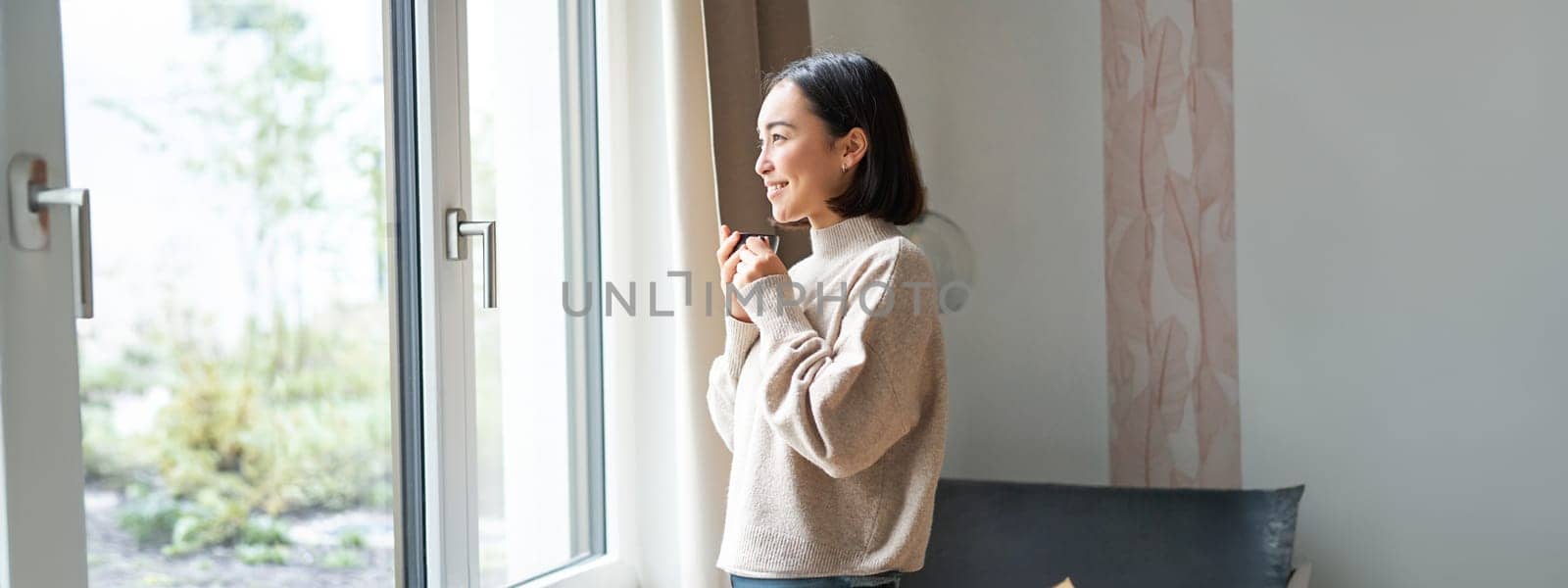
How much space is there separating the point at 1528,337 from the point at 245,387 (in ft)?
6.34

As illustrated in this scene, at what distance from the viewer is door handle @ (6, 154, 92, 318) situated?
1.17 meters

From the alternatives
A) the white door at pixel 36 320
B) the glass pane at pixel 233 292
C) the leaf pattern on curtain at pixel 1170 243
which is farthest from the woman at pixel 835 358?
the leaf pattern on curtain at pixel 1170 243

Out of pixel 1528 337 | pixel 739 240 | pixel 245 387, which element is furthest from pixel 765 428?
pixel 1528 337

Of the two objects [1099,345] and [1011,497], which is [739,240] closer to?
[1011,497]

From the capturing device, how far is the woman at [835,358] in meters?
1.29

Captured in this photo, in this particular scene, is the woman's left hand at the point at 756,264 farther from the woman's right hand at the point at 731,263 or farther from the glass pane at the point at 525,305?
the glass pane at the point at 525,305

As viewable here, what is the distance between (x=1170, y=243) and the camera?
7.63 ft

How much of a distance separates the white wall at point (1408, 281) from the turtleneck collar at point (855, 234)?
3.55 feet

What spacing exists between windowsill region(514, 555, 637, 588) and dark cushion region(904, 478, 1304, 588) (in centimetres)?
49

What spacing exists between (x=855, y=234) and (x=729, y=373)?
0.22 metres

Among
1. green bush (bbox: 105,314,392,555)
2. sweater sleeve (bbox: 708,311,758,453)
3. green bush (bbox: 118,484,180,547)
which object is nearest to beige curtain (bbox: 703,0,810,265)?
sweater sleeve (bbox: 708,311,758,453)

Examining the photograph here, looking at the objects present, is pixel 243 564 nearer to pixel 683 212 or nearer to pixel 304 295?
pixel 304 295

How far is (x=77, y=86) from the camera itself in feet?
4.14

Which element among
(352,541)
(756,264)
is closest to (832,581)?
(756,264)
